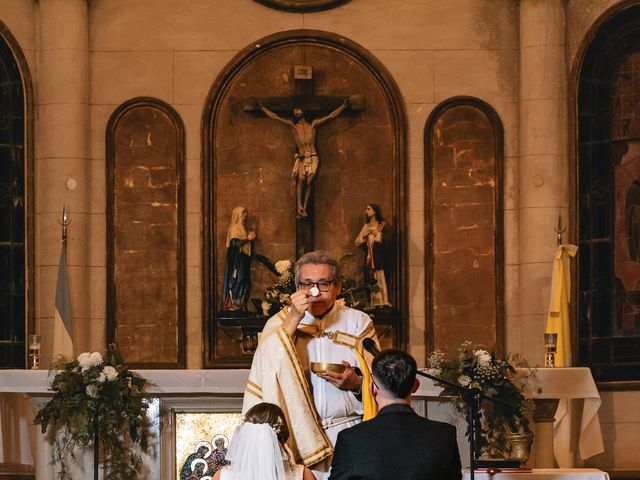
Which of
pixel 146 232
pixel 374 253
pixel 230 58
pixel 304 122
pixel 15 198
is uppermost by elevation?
pixel 230 58

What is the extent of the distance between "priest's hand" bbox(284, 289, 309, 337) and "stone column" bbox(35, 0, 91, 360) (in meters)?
7.40

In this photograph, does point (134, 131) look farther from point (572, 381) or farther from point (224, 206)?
point (572, 381)

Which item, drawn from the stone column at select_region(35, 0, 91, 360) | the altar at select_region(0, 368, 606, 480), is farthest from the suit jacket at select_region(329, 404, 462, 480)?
the stone column at select_region(35, 0, 91, 360)

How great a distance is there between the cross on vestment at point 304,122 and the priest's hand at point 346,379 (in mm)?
7174

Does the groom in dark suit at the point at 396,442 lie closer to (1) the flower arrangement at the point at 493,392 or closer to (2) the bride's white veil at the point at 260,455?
(2) the bride's white veil at the point at 260,455

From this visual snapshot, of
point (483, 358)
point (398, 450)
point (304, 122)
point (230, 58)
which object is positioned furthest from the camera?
point (230, 58)

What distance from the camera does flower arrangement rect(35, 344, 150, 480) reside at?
390 inches

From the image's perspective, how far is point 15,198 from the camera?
14125 mm

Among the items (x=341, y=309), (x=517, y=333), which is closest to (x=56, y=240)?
(x=517, y=333)

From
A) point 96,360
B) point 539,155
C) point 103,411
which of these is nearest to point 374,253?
point 539,155

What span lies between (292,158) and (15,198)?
267 cm

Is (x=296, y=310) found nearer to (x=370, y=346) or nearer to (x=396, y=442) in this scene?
(x=370, y=346)

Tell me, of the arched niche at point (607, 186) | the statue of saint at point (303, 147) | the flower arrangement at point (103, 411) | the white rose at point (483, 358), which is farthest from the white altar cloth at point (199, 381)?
the arched niche at point (607, 186)

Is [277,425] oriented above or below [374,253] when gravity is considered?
below
